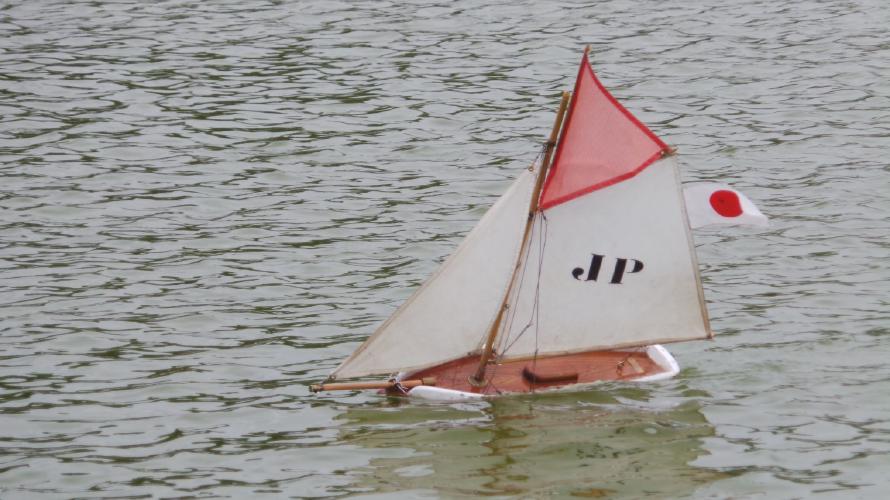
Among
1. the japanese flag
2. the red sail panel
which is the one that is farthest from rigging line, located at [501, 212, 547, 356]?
the japanese flag

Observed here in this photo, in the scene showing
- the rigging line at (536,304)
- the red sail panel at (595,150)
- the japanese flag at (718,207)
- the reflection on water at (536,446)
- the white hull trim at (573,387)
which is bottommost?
the reflection on water at (536,446)

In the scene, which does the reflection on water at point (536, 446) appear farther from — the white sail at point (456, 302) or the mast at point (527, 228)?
the white sail at point (456, 302)

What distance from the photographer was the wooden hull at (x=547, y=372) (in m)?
17.6

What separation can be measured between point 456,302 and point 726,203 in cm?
335

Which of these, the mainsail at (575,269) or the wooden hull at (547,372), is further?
the wooden hull at (547,372)

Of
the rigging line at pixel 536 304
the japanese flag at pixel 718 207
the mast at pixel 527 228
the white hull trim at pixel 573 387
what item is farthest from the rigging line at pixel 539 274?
the japanese flag at pixel 718 207

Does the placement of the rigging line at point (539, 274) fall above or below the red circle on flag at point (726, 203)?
below

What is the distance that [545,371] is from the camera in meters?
18.0

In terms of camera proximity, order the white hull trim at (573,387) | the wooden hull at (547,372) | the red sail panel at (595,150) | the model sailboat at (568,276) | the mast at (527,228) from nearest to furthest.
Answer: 1. the mast at (527,228)
2. the red sail panel at (595,150)
3. the model sailboat at (568,276)
4. the white hull trim at (573,387)
5. the wooden hull at (547,372)

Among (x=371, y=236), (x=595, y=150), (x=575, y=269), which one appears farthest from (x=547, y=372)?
(x=371, y=236)

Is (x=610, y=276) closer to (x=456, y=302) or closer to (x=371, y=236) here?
(x=456, y=302)

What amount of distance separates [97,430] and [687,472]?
6.67 m

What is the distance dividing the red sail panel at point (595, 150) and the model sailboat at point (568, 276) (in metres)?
0.01

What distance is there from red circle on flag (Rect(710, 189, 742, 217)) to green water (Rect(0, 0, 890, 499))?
2259mm
